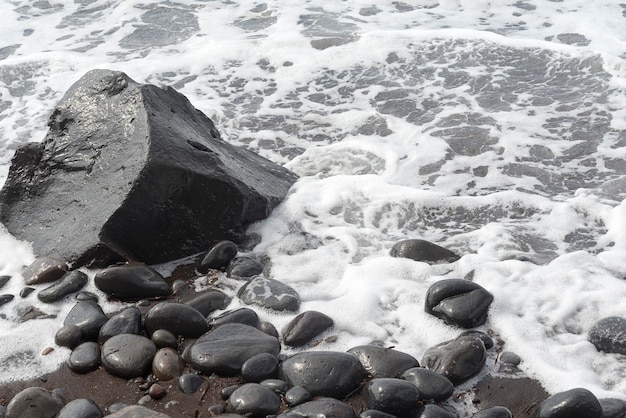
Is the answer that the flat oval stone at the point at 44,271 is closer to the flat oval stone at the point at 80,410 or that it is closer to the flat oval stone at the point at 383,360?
the flat oval stone at the point at 80,410

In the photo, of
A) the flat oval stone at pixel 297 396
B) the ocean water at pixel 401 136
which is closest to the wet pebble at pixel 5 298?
the ocean water at pixel 401 136

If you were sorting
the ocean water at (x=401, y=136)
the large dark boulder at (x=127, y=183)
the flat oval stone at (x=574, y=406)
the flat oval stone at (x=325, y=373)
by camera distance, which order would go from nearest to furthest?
the flat oval stone at (x=574, y=406)
the flat oval stone at (x=325, y=373)
the ocean water at (x=401, y=136)
the large dark boulder at (x=127, y=183)

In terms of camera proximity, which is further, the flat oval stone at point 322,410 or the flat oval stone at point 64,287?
the flat oval stone at point 64,287

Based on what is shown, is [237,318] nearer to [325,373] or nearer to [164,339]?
[164,339]

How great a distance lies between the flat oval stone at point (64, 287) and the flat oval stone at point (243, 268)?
0.83 m

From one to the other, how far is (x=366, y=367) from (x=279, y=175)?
225cm

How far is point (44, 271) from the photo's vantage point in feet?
13.0

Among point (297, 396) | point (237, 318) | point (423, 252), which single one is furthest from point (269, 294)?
point (423, 252)

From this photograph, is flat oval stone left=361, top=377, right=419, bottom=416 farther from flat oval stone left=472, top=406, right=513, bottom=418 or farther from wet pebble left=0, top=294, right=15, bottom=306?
wet pebble left=0, top=294, right=15, bottom=306

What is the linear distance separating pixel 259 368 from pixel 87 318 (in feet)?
3.29

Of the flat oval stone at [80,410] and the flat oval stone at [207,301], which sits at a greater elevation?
the flat oval stone at [80,410]

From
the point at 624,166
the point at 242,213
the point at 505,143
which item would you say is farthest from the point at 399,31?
the point at 242,213

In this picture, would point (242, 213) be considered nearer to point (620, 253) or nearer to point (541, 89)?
point (620, 253)

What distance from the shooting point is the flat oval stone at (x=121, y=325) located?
3396 mm
